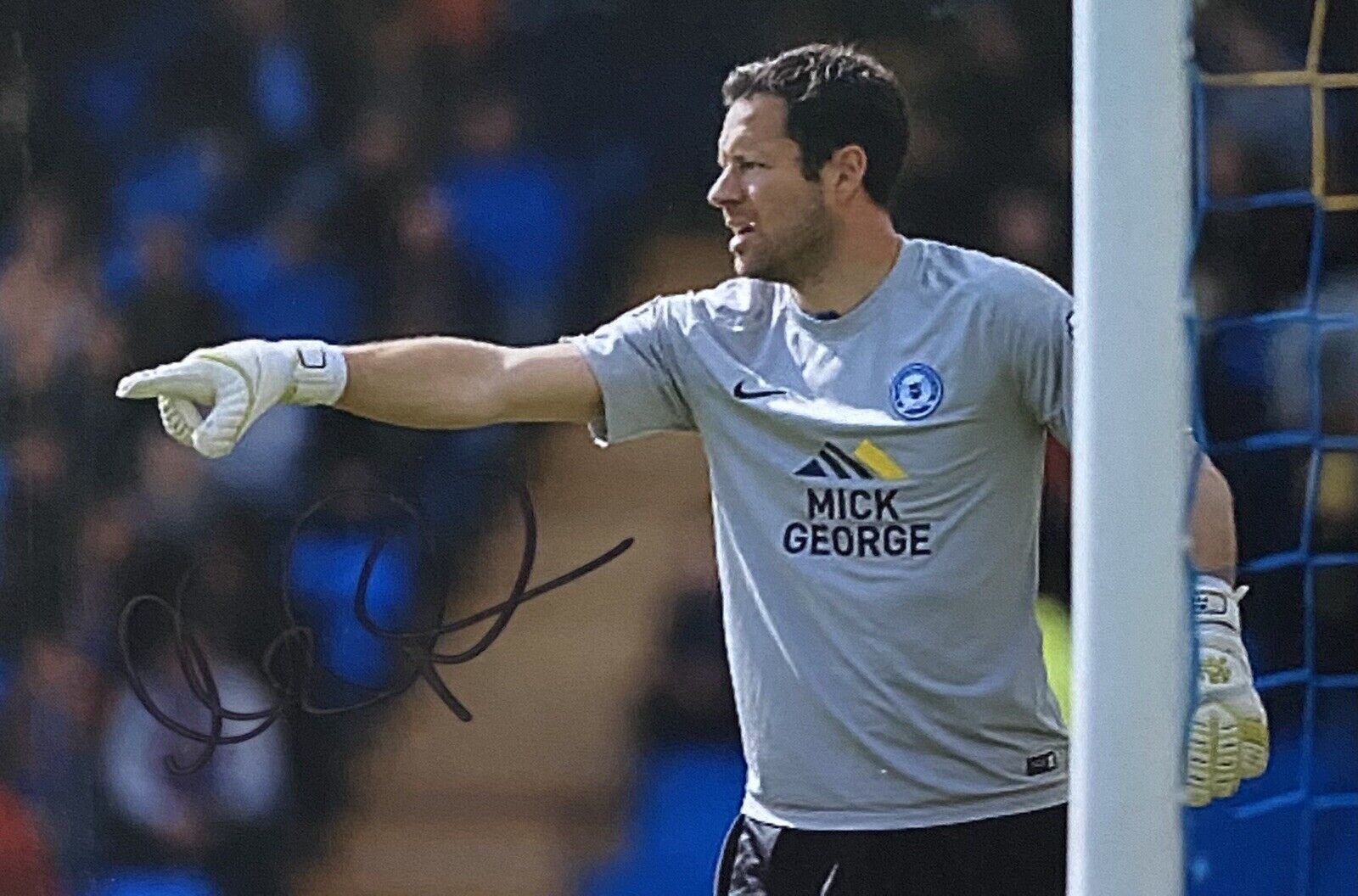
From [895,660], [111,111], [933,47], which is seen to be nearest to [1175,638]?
[895,660]

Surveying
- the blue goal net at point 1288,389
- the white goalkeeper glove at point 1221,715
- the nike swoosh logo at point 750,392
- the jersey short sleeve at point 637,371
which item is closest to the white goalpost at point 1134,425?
the white goalkeeper glove at point 1221,715

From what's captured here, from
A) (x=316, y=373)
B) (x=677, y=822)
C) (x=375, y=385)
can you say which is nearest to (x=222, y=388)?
(x=316, y=373)

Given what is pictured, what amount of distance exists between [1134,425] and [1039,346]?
1.04 metres

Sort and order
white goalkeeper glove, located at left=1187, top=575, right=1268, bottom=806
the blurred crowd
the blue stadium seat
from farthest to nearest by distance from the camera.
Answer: the blue stadium seat < the blurred crowd < white goalkeeper glove, located at left=1187, top=575, right=1268, bottom=806

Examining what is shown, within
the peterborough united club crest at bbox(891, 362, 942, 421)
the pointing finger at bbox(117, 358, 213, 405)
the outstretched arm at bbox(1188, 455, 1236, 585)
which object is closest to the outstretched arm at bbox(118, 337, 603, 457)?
the pointing finger at bbox(117, 358, 213, 405)

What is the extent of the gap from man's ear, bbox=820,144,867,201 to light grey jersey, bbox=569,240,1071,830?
0.16 metres

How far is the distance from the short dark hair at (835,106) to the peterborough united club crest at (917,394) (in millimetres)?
317

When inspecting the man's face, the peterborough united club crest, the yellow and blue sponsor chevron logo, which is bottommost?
the yellow and blue sponsor chevron logo

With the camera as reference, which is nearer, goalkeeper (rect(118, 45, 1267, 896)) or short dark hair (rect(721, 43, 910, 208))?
goalkeeper (rect(118, 45, 1267, 896))

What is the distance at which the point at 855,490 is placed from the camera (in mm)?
3416

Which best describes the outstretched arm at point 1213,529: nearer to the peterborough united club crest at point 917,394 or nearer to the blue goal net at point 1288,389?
the peterborough united club crest at point 917,394

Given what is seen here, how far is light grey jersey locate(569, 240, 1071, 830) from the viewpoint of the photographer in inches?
134

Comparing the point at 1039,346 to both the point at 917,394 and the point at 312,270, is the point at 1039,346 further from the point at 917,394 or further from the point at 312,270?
the point at 312,270
